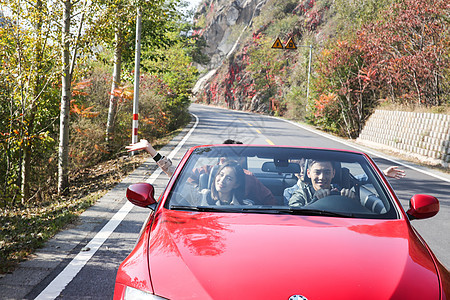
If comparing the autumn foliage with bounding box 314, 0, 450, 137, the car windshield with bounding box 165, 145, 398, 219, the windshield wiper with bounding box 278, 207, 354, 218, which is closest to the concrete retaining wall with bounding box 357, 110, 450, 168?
the autumn foliage with bounding box 314, 0, 450, 137

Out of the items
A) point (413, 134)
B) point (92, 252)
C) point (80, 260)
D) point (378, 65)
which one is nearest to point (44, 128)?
point (92, 252)

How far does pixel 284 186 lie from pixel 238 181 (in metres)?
0.61

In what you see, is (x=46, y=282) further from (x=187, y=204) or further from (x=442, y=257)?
(x=442, y=257)

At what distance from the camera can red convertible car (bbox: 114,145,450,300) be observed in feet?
7.00

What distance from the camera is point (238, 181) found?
11.5 ft

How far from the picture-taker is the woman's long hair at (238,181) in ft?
11.0

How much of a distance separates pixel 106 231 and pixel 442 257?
384cm

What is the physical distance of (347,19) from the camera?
3488 centimetres

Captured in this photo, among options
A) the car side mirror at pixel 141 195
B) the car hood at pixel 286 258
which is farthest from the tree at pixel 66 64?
the car hood at pixel 286 258

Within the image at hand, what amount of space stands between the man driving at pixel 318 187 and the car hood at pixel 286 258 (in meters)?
0.49

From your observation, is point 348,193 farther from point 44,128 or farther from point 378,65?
point 378,65

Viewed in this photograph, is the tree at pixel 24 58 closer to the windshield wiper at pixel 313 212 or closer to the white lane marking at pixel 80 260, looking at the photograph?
the white lane marking at pixel 80 260

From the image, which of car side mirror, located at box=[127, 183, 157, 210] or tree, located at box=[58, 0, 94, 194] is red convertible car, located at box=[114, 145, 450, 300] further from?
tree, located at box=[58, 0, 94, 194]

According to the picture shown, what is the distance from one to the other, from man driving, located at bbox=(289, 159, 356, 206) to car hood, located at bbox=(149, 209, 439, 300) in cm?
49
